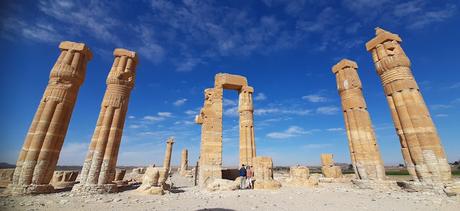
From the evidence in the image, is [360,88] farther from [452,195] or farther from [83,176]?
[83,176]

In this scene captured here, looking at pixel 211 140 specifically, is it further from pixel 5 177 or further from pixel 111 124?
pixel 5 177

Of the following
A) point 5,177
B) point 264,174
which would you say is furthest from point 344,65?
point 5,177

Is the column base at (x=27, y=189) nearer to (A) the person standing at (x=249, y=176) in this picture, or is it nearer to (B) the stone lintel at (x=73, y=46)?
(B) the stone lintel at (x=73, y=46)

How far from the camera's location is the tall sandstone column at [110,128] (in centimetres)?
1166

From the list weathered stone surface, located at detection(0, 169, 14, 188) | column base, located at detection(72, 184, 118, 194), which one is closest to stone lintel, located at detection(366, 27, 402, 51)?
column base, located at detection(72, 184, 118, 194)

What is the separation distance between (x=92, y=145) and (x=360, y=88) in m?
16.8

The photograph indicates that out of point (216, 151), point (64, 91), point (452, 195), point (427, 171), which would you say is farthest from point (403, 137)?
point (64, 91)

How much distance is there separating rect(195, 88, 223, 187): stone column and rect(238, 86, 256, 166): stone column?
3053mm

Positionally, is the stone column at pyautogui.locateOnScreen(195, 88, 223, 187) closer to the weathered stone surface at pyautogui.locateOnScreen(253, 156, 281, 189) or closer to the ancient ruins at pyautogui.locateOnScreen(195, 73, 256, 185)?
the ancient ruins at pyautogui.locateOnScreen(195, 73, 256, 185)

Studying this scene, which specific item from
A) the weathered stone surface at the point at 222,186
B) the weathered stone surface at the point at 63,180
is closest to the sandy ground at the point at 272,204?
the weathered stone surface at the point at 222,186

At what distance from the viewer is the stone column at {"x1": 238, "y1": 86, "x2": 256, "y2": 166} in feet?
61.4

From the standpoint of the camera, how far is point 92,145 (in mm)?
12281

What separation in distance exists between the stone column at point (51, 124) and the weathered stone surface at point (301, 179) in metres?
13.4

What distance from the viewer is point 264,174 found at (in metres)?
13.0
